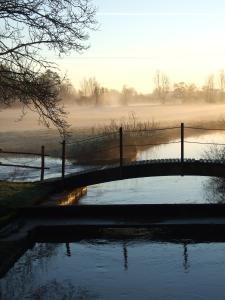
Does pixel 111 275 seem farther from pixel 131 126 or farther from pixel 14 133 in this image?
pixel 14 133

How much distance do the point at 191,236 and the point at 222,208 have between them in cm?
137

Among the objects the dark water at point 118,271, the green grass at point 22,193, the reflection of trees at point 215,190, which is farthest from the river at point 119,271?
the reflection of trees at point 215,190

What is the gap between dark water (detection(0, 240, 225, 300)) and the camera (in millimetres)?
7496

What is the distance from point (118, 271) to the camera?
8492 millimetres

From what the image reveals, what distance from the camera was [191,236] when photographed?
10461 millimetres

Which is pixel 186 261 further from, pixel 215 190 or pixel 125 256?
pixel 215 190

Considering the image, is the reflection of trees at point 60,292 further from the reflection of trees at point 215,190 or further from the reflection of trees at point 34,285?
the reflection of trees at point 215,190

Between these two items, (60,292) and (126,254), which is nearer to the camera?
(60,292)

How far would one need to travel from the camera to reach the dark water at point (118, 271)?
750 cm

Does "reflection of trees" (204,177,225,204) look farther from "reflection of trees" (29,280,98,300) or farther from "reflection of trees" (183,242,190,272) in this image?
"reflection of trees" (29,280,98,300)

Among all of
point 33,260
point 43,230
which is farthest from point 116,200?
point 33,260

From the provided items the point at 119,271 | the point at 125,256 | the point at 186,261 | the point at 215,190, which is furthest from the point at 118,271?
the point at 215,190

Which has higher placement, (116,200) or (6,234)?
(6,234)

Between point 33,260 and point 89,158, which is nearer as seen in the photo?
point 33,260
